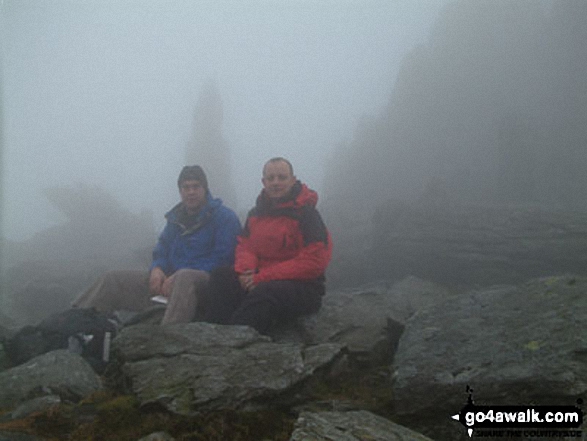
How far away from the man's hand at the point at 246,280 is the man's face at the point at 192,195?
228 centimetres

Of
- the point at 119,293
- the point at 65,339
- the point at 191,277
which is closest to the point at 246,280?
the point at 191,277

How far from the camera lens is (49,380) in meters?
5.68

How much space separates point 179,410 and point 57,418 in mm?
1296

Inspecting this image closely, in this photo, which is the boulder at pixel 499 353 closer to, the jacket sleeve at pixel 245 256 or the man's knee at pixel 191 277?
the jacket sleeve at pixel 245 256

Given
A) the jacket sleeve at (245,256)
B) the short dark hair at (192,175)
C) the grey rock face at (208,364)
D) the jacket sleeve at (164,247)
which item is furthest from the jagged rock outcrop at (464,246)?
the grey rock face at (208,364)

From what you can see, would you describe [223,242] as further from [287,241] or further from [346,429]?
[346,429]

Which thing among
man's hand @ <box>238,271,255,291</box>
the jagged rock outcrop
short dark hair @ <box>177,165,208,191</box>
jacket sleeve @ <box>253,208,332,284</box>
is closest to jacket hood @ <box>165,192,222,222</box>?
short dark hair @ <box>177,165,208,191</box>

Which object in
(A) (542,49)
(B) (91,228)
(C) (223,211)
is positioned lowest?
(B) (91,228)

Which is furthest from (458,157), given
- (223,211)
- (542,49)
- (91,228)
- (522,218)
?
(91,228)

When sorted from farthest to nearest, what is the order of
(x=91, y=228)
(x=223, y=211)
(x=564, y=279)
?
1. (x=91, y=228)
2. (x=223, y=211)
3. (x=564, y=279)

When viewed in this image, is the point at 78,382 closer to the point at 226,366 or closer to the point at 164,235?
the point at 226,366

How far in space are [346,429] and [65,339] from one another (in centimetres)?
564

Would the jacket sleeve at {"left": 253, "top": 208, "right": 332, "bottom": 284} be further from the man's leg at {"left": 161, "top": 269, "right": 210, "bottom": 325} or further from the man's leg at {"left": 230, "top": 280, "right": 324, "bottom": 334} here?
the man's leg at {"left": 161, "top": 269, "right": 210, "bottom": 325}

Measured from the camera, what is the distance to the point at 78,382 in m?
5.73
